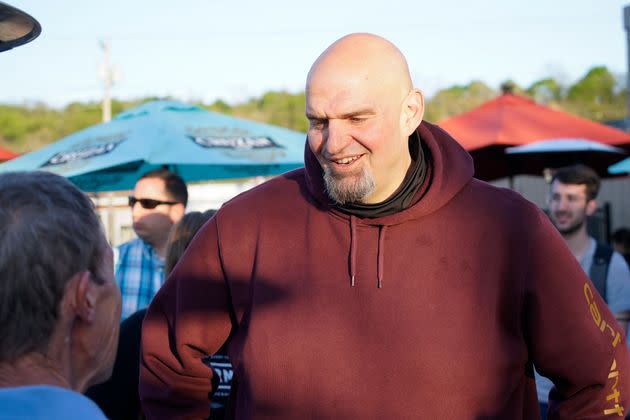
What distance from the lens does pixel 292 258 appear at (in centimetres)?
268

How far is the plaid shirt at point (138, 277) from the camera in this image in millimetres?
5617

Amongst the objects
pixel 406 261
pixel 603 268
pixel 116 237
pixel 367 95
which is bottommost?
pixel 116 237

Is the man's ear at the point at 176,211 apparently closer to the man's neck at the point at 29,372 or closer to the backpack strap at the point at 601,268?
the backpack strap at the point at 601,268

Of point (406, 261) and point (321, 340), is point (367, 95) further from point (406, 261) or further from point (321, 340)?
point (321, 340)

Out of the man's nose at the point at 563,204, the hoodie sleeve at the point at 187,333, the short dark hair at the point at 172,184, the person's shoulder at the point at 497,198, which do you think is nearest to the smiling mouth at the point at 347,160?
the person's shoulder at the point at 497,198

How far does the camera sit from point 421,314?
8.29 feet

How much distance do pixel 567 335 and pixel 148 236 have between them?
12.4 feet

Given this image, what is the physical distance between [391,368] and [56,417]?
133 cm

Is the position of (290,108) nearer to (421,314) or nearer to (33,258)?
(421,314)

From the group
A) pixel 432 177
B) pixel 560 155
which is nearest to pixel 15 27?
pixel 432 177

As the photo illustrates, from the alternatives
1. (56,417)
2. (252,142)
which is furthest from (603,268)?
(56,417)

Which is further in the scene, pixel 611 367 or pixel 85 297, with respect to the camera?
pixel 611 367

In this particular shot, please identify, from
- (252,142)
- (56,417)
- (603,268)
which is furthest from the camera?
(252,142)

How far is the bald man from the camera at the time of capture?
Answer: 98.9 inches
